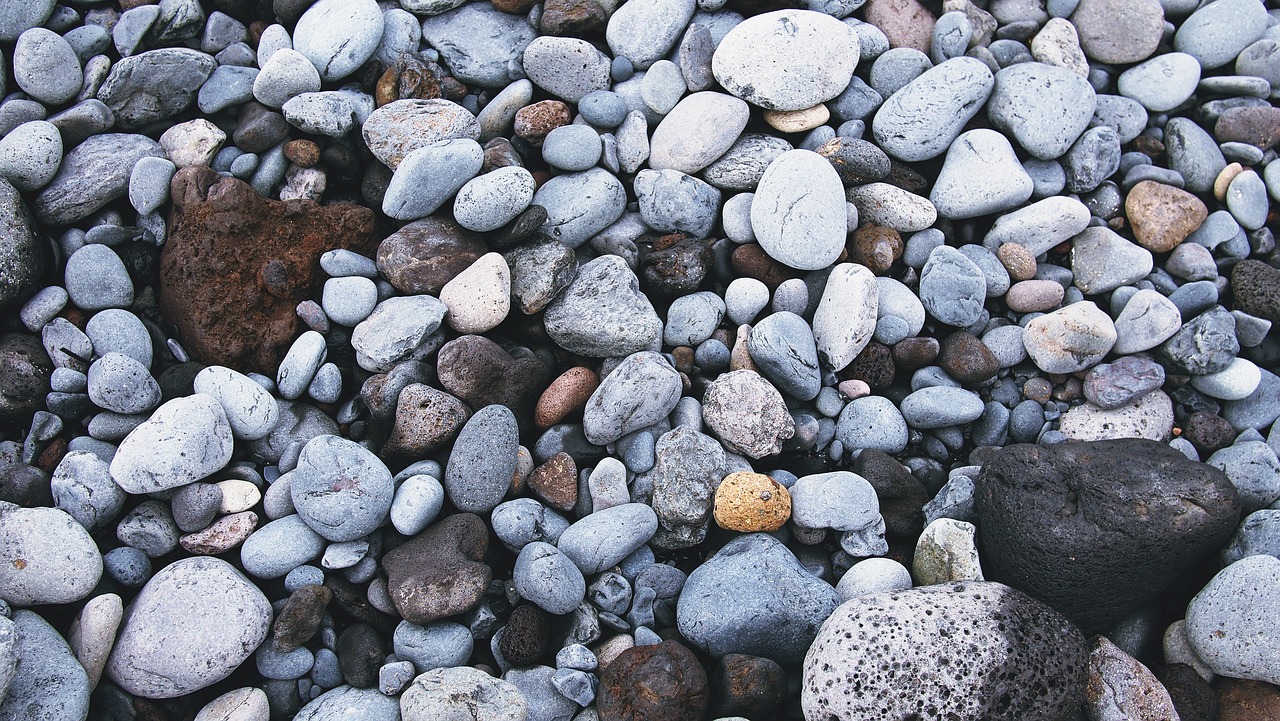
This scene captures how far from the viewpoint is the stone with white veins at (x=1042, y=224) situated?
324 centimetres

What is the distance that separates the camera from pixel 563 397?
2912 mm

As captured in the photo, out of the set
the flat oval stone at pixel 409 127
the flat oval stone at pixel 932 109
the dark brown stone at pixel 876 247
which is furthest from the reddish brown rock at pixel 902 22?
the flat oval stone at pixel 409 127

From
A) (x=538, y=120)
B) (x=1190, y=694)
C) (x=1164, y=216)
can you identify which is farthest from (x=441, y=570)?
(x=1164, y=216)

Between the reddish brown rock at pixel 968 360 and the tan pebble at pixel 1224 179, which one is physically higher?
the tan pebble at pixel 1224 179

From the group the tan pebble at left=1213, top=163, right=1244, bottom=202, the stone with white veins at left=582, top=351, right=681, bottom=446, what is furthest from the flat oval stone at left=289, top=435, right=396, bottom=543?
the tan pebble at left=1213, top=163, right=1244, bottom=202

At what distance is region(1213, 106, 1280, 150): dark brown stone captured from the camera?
3564 millimetres

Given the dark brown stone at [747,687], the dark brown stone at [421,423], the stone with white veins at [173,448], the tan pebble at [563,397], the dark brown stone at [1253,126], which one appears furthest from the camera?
the dark brown stone at [1253,126]

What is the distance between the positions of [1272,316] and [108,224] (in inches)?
179

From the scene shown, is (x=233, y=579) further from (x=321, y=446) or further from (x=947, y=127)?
(x=947, y=127)

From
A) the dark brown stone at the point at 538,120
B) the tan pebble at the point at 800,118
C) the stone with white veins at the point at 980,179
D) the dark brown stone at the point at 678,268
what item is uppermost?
the dark brown stone at the point at 538,120

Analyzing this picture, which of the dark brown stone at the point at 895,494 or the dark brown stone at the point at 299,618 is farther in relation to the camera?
the dark brown stone at the point at 895,494

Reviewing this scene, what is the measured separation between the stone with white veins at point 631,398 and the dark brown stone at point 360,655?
97 centimetres

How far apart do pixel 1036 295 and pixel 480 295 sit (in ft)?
7.23

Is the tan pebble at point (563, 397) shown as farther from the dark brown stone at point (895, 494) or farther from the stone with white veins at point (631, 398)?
the dark brown stone at point (895, 494)
